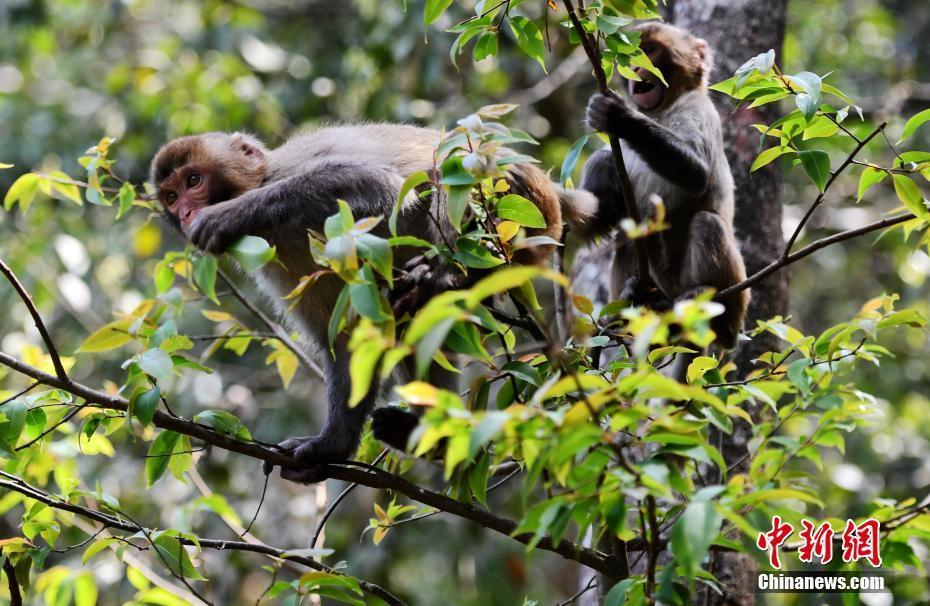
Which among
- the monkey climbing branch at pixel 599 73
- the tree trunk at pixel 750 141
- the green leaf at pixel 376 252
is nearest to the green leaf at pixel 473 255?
the green leaf at pixel 376 252

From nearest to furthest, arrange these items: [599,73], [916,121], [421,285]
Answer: [916,121] < [599,73] < [421,285]

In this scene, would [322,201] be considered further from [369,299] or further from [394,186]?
[369,299]

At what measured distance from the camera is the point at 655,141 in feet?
14.2

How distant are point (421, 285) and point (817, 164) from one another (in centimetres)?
143

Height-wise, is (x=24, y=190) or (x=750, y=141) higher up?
(x=750, y=141)

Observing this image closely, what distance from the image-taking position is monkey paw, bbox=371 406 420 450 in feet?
12.1

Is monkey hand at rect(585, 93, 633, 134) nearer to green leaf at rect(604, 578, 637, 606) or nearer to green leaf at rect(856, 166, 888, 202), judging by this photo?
green leaf at rect(856, 166, 888, 202)

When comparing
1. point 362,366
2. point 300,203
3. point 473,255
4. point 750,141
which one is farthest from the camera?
point 750,141

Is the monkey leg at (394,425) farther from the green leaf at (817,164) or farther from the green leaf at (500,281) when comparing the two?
the green leaf at (500,281)

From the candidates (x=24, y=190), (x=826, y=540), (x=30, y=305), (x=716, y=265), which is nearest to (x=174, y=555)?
(x=30, y=305)

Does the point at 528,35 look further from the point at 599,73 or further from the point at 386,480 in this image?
the point at 386,480

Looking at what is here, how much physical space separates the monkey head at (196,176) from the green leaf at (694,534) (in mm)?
3090

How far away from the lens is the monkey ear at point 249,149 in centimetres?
462

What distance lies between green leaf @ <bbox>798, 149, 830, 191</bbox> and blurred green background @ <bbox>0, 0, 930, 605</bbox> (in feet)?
16.4
